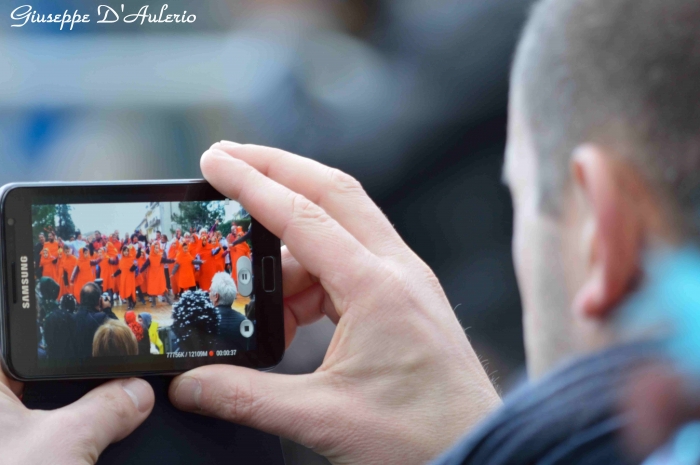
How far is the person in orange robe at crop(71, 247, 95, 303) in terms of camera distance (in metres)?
0.81

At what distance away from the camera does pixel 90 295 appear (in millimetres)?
810

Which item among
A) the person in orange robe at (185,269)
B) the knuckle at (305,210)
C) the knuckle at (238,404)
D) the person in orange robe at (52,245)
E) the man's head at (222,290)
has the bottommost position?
the knuckle at (238,404)

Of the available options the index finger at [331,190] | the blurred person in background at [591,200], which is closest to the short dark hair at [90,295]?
the index finger at [331,190]

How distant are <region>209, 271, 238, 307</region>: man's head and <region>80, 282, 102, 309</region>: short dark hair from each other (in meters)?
0.14

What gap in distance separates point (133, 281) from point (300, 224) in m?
0.23

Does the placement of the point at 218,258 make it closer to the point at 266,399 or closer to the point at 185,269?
the point at 185,269

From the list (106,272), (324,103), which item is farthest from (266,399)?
(324,103)

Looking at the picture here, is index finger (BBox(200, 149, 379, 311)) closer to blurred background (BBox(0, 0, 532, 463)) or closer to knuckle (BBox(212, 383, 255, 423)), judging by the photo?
knuckle (BBox(212, 383, 255, 423))

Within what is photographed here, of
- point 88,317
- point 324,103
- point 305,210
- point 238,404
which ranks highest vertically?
point 324,103

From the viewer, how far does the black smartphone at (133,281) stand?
0.80 m

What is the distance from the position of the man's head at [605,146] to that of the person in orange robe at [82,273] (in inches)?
22.7

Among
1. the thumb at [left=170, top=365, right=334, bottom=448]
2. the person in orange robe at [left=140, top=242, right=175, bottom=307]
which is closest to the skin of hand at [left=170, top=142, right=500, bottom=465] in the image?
the thumb at [left=170, top=365, right=334, bottom=448]

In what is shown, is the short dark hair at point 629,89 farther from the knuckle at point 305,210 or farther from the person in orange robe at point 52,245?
the person in orange robe at point 52,245

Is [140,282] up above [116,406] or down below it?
above
